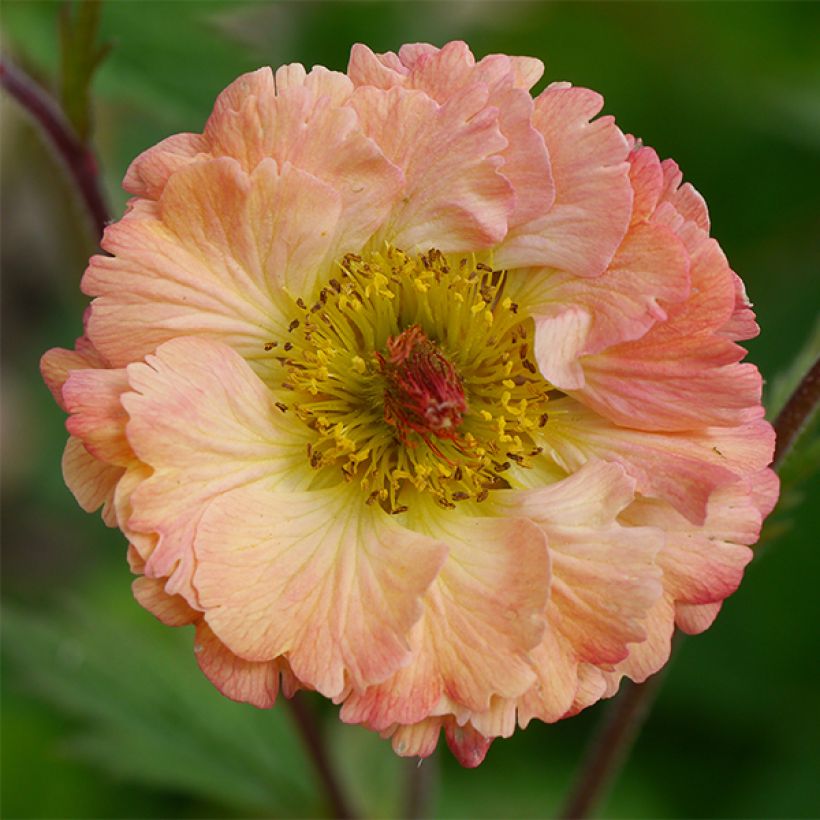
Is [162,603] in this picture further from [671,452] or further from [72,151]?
[72,151]

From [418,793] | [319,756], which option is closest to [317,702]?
[418,793]

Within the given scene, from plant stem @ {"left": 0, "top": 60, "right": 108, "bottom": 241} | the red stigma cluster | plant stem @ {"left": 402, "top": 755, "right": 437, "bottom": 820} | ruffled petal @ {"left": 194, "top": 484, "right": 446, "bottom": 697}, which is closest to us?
ruffled petal @ {"left": 194, "top": 484, "right": 446, "bottom": 697}

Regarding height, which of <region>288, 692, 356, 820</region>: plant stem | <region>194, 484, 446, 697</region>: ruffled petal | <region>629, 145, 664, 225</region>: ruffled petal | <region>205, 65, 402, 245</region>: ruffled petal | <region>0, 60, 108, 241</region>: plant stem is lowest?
<region>288, 692, 356, 820</region>: plant stem

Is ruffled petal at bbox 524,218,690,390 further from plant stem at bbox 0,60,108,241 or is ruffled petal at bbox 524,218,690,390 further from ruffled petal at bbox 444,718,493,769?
plant stem at bbox 0,60,108,241

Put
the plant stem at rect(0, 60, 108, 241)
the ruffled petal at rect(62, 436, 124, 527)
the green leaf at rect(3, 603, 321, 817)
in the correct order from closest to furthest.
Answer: the ruffled petal at rect(62, 436, 124, 527) < the plant stem at rect(0, 60, 108, 241) < the green leaf at rect(3, 603, 321, 817)

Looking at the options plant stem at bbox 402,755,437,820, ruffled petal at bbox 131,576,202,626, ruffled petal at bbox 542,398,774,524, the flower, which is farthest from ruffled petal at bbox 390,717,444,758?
plant stem at bbox 402,755,437,820

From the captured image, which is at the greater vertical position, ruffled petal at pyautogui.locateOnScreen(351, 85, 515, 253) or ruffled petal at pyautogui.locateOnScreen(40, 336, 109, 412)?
ruffled petal at pyautogui.locateOnScreen(351, 85, 515, 253)

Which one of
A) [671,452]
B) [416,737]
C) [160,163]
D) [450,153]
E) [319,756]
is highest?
[450,153]

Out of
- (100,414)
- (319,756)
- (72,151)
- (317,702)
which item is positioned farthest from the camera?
(317,702)
